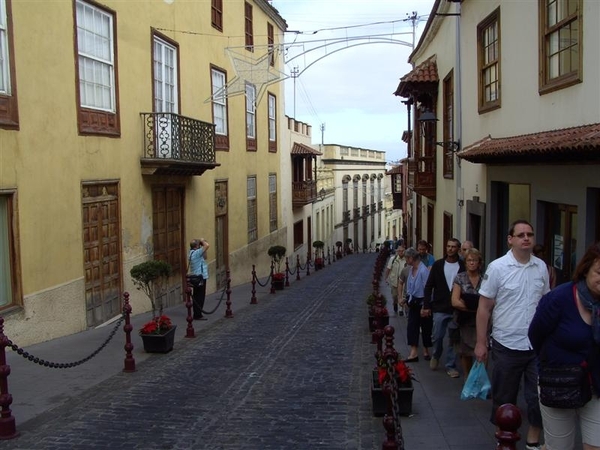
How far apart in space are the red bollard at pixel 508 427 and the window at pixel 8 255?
8.36m

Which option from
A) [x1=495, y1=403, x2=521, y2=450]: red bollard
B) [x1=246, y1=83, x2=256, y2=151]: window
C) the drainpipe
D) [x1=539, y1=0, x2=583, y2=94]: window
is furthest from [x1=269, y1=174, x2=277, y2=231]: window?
[x1=495, y1=403, x2=521, y2=450]: red bollard

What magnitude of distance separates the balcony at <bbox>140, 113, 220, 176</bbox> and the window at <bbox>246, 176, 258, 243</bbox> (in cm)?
757

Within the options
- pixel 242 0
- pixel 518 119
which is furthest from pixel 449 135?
pixel 242 0

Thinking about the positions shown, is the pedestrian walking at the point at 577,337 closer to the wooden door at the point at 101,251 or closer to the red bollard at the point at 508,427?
the red bollard at the point at 508,427

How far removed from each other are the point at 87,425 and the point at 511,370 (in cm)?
392

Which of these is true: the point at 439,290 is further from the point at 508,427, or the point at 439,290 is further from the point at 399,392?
the point at 508,427

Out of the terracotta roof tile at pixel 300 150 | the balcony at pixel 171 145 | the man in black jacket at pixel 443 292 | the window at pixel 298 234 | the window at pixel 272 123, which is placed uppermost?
the window at pixel 272 123

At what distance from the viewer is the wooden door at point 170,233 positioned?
15.4m

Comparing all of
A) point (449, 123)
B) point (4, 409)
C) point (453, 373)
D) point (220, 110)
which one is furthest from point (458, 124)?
point (4, 409)

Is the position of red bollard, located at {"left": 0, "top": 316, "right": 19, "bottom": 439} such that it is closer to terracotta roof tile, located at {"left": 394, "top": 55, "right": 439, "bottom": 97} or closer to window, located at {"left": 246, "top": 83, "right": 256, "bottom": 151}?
terracotta roof tile, located at {"left": 394, "top": 55, "right": 439, "bottom": 97}

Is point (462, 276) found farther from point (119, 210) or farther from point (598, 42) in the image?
point (119, 210)

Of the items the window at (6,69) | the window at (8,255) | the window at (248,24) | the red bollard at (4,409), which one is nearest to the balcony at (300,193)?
the window at (248,24)

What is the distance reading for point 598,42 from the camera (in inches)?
262

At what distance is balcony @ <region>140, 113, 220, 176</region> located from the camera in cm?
1436
